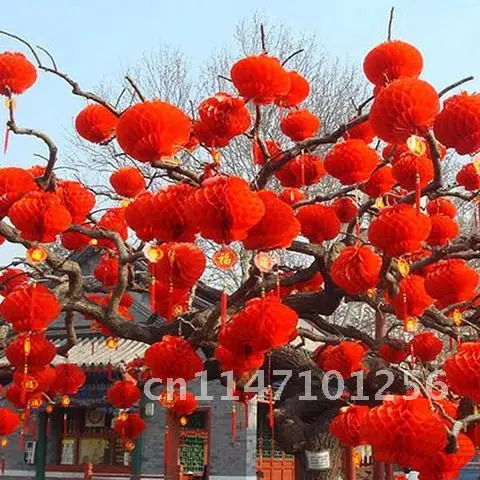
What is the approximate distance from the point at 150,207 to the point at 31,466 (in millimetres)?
14188

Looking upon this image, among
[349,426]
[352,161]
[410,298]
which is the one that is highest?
[352,161]

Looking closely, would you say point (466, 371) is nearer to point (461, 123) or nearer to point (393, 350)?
point (461, 123)

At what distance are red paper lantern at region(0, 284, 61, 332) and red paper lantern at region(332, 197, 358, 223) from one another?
345cm

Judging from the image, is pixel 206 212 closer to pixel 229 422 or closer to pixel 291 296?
pixel 291 296

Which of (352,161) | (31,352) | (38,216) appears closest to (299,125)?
(352,161)

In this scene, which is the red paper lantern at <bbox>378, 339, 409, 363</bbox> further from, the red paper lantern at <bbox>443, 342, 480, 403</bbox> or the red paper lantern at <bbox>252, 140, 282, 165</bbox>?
the red paper lantern at <bbox>252, 140, 282, 165</bbox>

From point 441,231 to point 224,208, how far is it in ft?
11.8

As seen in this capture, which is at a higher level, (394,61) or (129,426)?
(394,61)

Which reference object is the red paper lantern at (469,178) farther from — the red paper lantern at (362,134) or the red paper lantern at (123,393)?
the red paper lantern at (123,393)

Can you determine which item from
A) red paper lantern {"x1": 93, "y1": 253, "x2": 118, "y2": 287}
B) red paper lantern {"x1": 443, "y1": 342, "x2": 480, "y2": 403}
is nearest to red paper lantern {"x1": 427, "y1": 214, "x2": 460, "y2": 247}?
red paper lantern {"x1": 443, "y1": 342, "x2": 480, "y2": 403}

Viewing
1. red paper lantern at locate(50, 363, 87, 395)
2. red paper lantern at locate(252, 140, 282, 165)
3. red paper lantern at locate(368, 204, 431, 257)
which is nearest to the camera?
red paper lantern at locate(368, 204, 431, 257)

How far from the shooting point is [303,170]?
26.3 feet

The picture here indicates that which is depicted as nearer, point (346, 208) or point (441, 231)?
point (441, 231)

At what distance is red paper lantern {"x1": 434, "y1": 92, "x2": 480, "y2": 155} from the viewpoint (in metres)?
5.74
